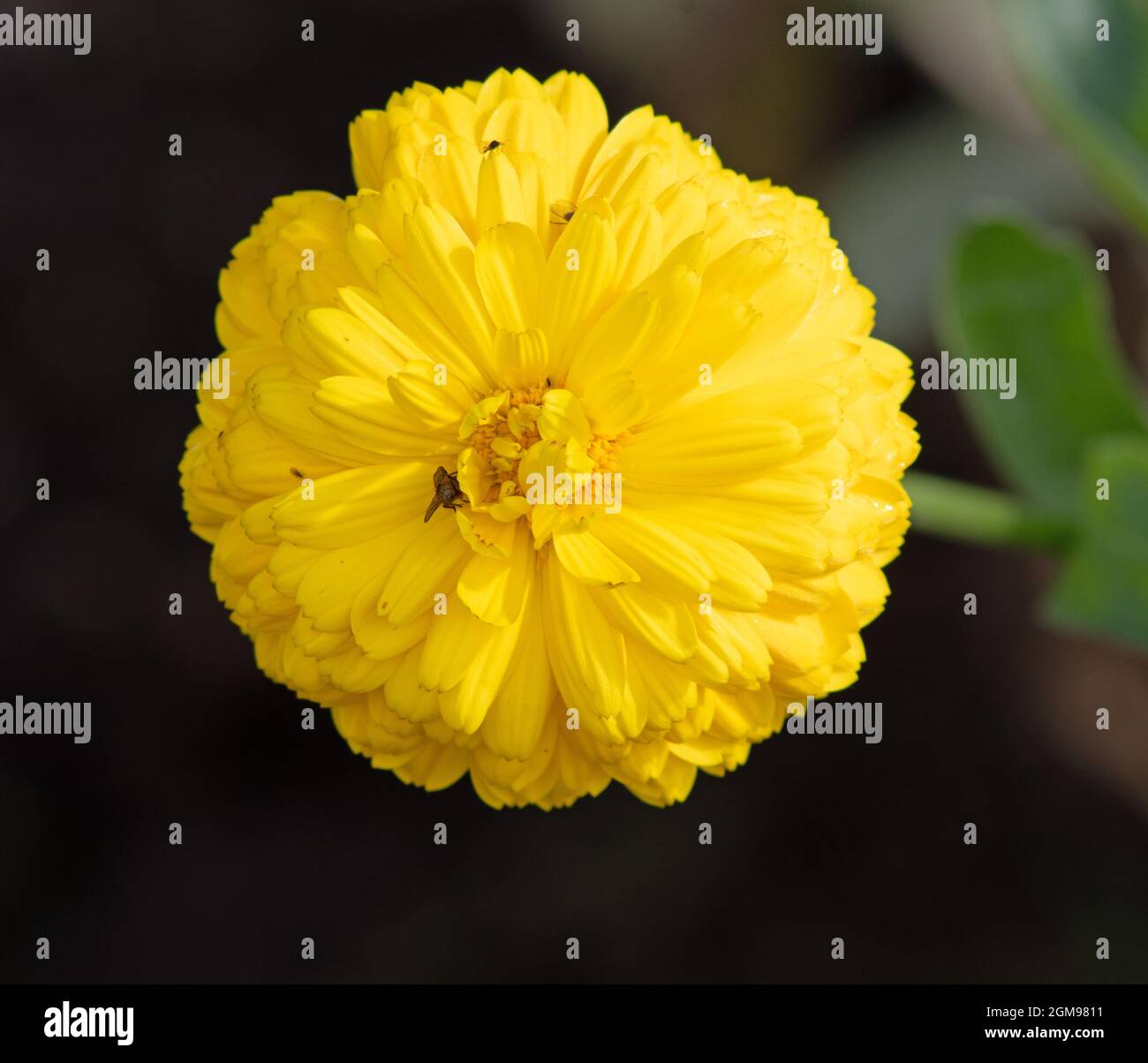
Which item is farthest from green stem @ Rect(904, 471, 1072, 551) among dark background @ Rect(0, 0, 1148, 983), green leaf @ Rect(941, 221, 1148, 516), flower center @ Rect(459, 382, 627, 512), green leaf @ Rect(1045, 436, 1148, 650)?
dark background @ Rect(0, 0, 1148, 983)

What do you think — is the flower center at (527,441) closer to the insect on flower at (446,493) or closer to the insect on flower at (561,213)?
the insect on flower at (446,493)

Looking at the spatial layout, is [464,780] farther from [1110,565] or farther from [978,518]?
[1110,565]

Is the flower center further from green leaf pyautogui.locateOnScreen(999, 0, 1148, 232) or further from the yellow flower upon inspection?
green leaf pyautogui.locateOnScreen(999, 0, 1148, 232)

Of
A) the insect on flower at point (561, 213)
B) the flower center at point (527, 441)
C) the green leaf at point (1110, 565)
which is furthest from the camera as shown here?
the green leaf at point (1110, 565)

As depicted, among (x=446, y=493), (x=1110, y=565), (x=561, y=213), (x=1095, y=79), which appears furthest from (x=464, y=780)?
(x=1095, y=79)

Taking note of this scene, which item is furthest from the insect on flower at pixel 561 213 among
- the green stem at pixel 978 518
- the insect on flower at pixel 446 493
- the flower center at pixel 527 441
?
the green stem at pixel 978 518
